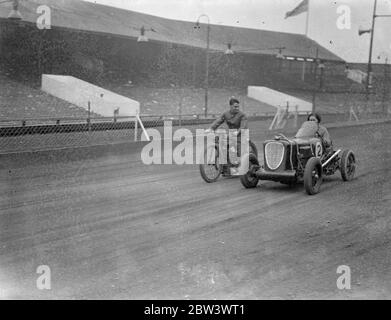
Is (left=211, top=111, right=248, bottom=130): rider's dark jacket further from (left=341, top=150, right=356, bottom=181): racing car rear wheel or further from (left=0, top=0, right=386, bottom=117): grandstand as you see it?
(left=0, top=0, right=386, bottom=117): grandstand

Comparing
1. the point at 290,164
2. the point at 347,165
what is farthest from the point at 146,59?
the point at 290,164

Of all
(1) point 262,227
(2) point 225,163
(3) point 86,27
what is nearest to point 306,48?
(3) point 86,27

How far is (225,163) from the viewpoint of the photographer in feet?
34.5

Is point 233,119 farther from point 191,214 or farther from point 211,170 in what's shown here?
point 191,214

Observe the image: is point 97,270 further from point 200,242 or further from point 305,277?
point 305,277

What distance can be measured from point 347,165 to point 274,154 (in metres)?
2.13

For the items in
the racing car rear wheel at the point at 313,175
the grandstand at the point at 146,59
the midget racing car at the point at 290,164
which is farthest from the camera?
the grandstand at the point at 146,59

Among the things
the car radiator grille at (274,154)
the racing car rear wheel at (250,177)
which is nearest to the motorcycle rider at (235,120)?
the racing car rear wheel at (250,177)

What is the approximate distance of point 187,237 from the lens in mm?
6379

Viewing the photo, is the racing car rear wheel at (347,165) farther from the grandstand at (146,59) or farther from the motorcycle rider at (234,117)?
the grandstand at (146,59)

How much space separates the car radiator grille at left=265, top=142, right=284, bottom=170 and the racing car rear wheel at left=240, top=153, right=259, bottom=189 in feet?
0.91

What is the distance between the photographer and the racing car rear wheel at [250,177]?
31.6 feet

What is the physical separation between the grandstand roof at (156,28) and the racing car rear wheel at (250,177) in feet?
61.0

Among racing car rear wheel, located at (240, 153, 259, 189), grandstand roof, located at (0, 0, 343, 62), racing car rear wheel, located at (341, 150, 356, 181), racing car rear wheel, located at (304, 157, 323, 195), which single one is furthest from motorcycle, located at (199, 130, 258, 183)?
grandstand roof, located at (0, 0, 343, 62)
